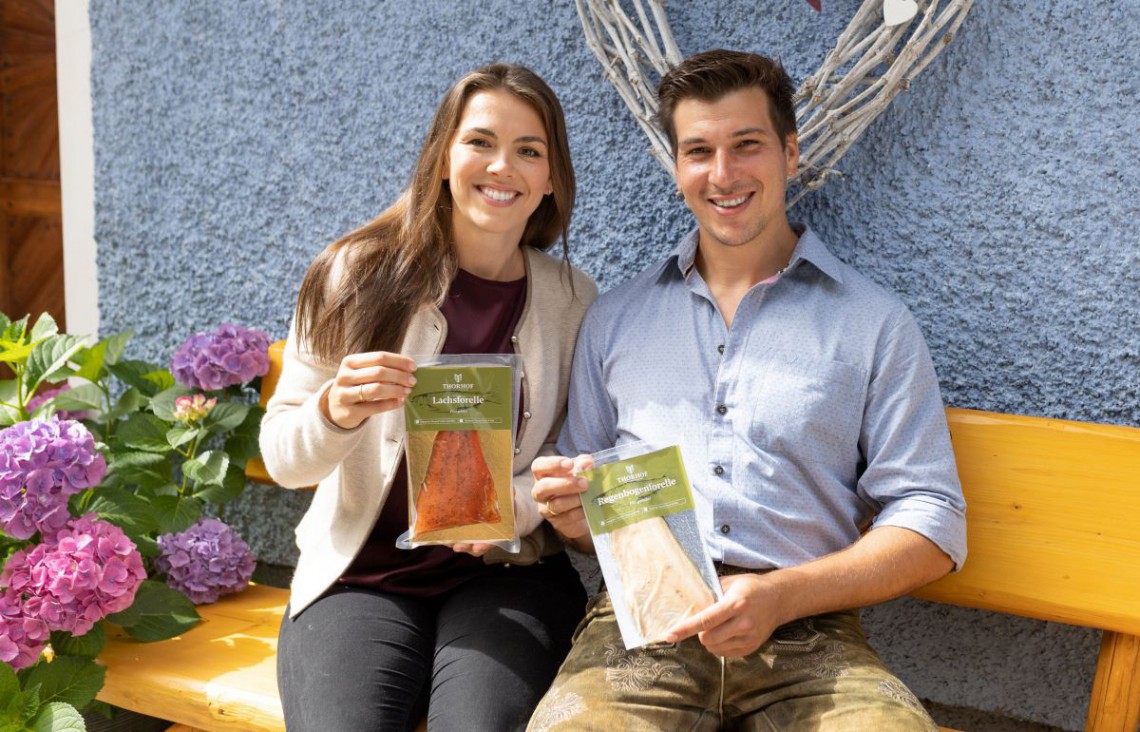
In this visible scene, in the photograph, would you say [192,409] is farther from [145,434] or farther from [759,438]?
[759,438]

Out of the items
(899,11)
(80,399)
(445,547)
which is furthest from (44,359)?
(899,11)

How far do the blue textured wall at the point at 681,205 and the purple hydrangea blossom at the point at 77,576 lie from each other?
782mm

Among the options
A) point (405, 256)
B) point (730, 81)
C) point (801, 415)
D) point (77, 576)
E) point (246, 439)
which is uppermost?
point (730, 81)

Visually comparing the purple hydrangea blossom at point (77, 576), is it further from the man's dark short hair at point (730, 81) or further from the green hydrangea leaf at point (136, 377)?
the man's dark short hair at point (730, 81)

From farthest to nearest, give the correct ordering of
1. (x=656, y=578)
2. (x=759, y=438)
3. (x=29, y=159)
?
1. (x=29, y=159)
2. (x=759, y=438)
3. (x=656, y=578)

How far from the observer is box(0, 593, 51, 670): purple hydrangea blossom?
6.02 ft

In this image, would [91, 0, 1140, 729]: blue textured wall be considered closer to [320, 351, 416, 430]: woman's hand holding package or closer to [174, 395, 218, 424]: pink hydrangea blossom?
[174, 395, 218, 424]: pink hydrangea blossom

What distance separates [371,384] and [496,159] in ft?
1.74

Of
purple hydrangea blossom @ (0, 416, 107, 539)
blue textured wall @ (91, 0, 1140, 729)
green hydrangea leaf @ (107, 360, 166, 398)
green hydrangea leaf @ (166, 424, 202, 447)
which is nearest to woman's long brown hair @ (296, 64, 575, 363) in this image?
blue textured wall @ (91, 0, 1140, 729)

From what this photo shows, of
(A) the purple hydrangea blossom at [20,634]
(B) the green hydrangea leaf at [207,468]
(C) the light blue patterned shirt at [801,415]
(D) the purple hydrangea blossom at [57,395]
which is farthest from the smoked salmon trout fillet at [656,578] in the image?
(D) the purple hydrangea blossom at [57,395]

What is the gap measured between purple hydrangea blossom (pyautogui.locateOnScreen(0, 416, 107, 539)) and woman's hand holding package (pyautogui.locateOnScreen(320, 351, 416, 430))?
681mm

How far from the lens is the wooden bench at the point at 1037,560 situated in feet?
5.65

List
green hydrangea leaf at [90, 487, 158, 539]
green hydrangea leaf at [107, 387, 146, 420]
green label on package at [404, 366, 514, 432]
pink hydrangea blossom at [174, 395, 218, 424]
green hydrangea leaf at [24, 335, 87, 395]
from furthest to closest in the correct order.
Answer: green hydrangea leaf at [107, 387, 146, 420]
pink hydrangea blossom at [174, 395, 218, 424]
green hydrangea leaf at [24, 335, 87, 395]
green hydrangea leaf at [90, 487, 158, 539]
green label on package at [404, 366, 514, 432]

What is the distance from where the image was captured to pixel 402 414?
5.75ft
